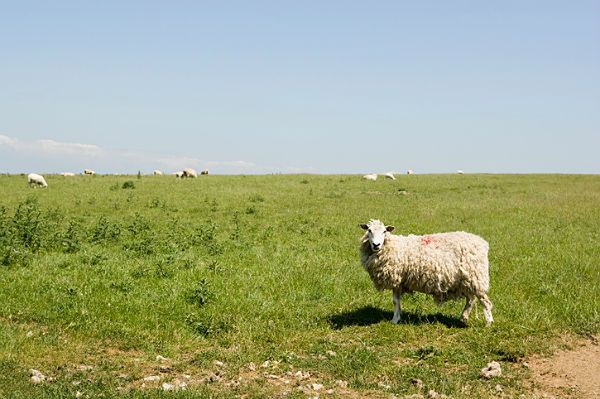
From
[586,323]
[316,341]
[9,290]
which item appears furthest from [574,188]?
[9,290]

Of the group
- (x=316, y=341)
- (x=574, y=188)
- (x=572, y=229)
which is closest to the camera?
(x=316, y=341)

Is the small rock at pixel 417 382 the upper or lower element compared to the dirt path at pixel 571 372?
lower

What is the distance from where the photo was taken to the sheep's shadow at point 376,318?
12.5 meters

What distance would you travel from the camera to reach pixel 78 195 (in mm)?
34562

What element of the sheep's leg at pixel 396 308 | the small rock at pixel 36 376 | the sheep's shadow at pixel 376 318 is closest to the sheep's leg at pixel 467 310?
the sheep's shadow at pixel 376 318

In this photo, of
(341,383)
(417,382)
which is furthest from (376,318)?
(341,383)

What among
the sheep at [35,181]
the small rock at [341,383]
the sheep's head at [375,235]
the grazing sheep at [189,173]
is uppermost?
the grazing sheep at [189,173]

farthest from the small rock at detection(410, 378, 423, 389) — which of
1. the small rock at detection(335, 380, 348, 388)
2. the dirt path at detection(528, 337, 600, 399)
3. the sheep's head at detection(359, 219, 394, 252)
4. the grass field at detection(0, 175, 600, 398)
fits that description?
the sheep's head at detection(359, 219, 394, 252)

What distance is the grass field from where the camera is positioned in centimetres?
945

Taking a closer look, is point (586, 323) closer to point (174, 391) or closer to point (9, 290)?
point (174, 391)

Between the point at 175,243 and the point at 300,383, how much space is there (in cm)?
1189

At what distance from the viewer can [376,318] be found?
12977 mm

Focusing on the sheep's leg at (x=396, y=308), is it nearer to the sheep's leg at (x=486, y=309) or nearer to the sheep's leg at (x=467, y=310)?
the sheep's leg at (x=467, y=310)

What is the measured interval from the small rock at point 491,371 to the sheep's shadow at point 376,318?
98.8 inches
